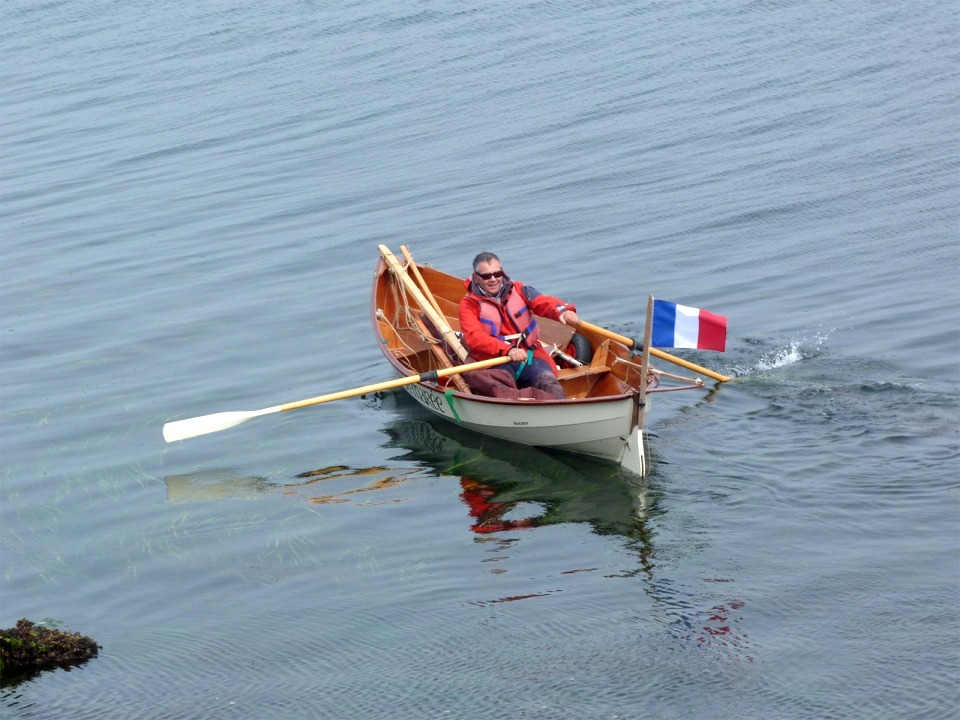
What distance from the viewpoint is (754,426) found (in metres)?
12.7

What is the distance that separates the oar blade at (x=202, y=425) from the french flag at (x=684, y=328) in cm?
408

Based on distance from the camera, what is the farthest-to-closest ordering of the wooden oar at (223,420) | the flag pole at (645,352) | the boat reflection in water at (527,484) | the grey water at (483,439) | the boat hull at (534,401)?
the wooden oar at (223,420), the boat hull at (534,401), the boat reflection in water at (527,484), the flag pole at (645,352), the grey water at (483,439)

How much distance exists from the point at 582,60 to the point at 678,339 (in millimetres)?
19661

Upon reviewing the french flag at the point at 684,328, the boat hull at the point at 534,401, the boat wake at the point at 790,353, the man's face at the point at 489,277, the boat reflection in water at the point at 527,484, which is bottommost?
the boat reflection in water at the point at 527,484

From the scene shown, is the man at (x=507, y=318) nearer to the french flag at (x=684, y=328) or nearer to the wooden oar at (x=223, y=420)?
the wooden oar at (x=223, y=420)

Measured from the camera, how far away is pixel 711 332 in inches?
478

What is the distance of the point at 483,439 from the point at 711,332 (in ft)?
8.53

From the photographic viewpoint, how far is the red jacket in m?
13.0

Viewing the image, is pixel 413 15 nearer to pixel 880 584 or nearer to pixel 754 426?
pixel 754 426

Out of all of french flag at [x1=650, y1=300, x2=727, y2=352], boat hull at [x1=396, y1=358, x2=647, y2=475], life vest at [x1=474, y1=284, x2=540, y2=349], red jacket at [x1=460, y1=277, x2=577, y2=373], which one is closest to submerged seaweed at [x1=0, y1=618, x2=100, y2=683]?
boat hull at [x1=396, y1=358, x2=647, y2=475]

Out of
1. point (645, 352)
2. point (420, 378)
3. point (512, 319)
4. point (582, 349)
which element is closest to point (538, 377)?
point (512, 319)

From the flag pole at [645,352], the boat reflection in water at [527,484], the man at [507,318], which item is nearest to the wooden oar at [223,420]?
the man at [507,318]

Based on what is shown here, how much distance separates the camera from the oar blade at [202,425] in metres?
13.3

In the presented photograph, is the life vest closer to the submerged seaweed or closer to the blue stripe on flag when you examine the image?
the blue stripe on flag
